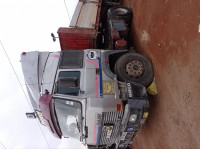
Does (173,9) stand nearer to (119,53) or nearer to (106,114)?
(119,53)

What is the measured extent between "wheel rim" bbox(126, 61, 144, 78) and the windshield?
5.50 ft

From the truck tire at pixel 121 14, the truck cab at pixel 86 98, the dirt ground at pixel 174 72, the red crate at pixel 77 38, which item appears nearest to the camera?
the dirt ground at pixel 174 72

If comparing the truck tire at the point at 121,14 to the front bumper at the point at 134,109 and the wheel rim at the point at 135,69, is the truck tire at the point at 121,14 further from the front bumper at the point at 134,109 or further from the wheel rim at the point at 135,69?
the front bumper at the point at 134,109

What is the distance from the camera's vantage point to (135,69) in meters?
4.45

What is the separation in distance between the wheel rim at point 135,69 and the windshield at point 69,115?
5.50ft

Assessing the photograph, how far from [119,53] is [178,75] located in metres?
2.10

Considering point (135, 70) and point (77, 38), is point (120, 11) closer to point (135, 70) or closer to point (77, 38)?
point (77, 38)

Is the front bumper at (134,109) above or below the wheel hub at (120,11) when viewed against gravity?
below

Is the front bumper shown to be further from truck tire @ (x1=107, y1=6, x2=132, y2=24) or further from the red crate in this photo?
truck tire @ (x1=107, y1=6, x2=132, y2=24)

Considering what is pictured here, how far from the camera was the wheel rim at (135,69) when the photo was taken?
4389mm


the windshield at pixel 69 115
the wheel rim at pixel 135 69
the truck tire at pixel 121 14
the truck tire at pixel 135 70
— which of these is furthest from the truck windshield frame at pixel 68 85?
the truck tire at pixel 121 14

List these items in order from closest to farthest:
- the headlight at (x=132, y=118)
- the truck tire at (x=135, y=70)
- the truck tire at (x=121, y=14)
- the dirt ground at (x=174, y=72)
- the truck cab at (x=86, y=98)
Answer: the dirt ground at (x=174, y=72)
the truck cab at (x=86, y=98)
the headlight at (x=132, y=118)
the truck tire at (x=135, y=70)
the truck tire at (x=121, y=14)

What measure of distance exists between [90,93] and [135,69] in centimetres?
153

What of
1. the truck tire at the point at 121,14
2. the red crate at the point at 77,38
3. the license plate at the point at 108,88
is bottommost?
the license plate at the point at 108,88
